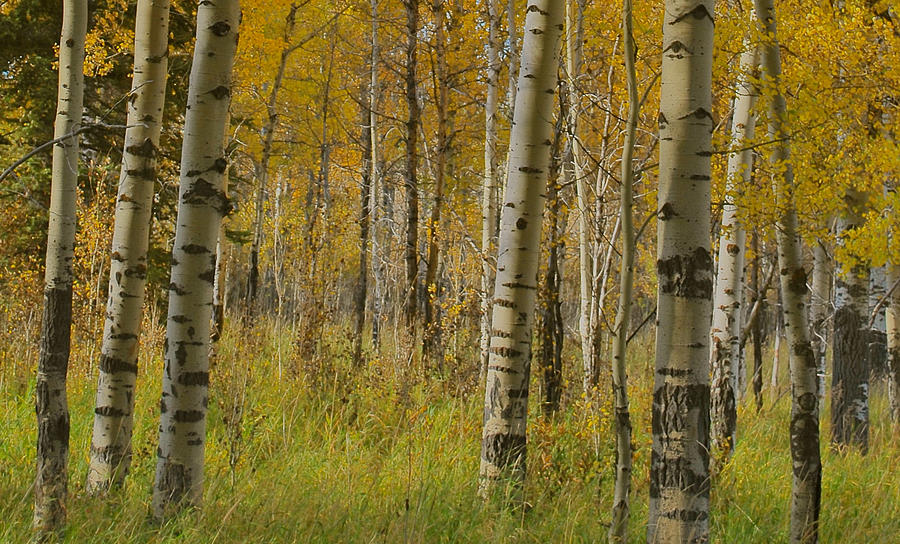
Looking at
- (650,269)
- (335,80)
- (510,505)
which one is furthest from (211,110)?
(650,269)

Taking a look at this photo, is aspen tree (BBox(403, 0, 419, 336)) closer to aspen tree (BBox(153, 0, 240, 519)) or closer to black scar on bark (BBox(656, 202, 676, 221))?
aspen tree (BBox(153, 0, 240, 519))

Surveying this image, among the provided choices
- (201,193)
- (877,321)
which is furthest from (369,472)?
(877,321)

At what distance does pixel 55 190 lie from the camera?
10.9ft

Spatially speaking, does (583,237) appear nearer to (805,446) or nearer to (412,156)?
(805,446)

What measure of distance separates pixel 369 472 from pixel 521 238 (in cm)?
173

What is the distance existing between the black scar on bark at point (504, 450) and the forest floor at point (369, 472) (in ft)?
0.67

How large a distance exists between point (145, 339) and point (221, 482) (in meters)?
3.87

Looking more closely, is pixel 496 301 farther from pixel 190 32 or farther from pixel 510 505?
pixel 190 32

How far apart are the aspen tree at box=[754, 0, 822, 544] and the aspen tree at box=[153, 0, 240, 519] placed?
2.81 metres

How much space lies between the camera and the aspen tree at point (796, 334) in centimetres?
404

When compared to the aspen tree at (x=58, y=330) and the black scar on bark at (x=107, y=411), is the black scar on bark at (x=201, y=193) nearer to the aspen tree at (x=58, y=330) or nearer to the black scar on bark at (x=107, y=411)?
the aspen tree at (x=58, y=330)

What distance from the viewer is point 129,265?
A: 4285 mm

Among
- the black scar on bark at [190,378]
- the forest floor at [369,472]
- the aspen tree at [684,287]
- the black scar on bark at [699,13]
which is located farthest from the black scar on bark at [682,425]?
the black scar on bark at [190,378]

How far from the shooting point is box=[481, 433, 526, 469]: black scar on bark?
4.41 metres
